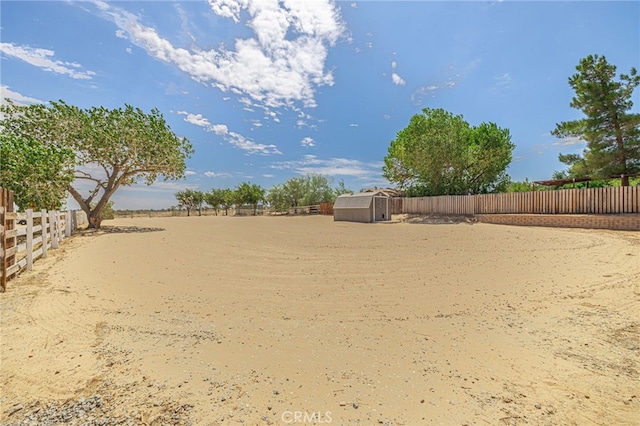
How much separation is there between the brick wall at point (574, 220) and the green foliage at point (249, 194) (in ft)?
148

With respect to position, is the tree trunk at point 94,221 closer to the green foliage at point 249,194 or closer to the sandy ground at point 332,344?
the sandy ground at point 332,344

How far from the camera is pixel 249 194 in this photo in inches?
2242

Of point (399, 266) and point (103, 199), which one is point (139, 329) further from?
point (103, 199)

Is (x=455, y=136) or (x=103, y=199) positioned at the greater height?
(x=455, y=136)

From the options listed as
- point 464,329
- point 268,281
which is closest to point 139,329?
point 268,281

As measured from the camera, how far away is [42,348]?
11.0 feet

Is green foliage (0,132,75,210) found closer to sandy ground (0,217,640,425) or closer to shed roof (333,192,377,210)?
sandy ground (0,217,640,425)

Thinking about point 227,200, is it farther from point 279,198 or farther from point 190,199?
point 279,198

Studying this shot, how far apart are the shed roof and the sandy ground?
16.2 metres

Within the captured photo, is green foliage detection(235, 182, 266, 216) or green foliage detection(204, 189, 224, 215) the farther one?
green foliage detection(204, 189, 224, 215)

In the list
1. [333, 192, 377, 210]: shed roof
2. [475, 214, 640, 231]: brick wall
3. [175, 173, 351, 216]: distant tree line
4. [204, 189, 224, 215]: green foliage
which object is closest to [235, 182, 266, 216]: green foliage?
[175, 173, 351, 216]: distant tree line

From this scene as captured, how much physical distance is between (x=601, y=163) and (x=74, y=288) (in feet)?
80.9

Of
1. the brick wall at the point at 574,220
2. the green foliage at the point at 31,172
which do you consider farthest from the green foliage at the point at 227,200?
the brick wall at the point at 574,220

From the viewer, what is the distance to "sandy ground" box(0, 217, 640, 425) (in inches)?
92.8
